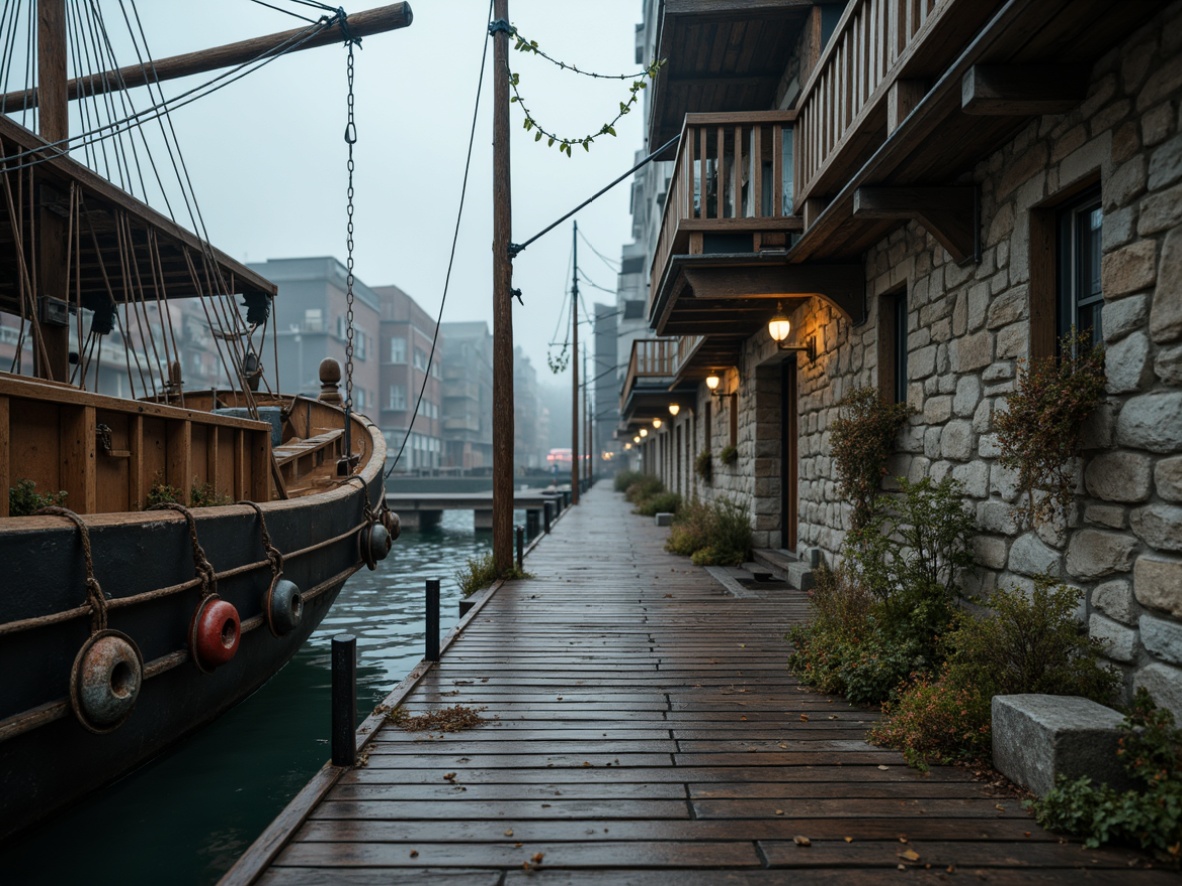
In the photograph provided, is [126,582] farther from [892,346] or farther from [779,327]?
[779,327]

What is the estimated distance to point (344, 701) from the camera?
3.71m

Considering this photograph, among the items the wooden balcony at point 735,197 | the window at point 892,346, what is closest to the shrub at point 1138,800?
the window at point 892,346

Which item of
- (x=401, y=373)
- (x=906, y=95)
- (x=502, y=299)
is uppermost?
(x=401, y=373)

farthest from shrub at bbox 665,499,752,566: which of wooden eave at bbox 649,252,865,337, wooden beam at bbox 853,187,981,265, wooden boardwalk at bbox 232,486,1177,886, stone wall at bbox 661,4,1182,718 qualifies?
wooden beam at bbox 853,187,981,265

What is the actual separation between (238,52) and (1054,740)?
33.0 feet

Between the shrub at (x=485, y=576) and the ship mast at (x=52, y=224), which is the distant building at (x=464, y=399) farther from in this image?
the ship mast at (x=52, y=224)

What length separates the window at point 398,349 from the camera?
57938 millimetres

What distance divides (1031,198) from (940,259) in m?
1.24

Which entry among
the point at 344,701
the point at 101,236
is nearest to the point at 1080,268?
the point at 344,701

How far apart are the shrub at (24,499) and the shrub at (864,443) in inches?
217

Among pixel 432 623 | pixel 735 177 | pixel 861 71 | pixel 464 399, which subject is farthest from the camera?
pixel 464 399

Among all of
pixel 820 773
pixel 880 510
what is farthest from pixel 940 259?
pixel 820 773

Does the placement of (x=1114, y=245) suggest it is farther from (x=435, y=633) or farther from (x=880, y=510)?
(x=435, y=633)

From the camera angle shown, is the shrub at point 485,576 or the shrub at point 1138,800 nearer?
the shrub at point 1138,800
